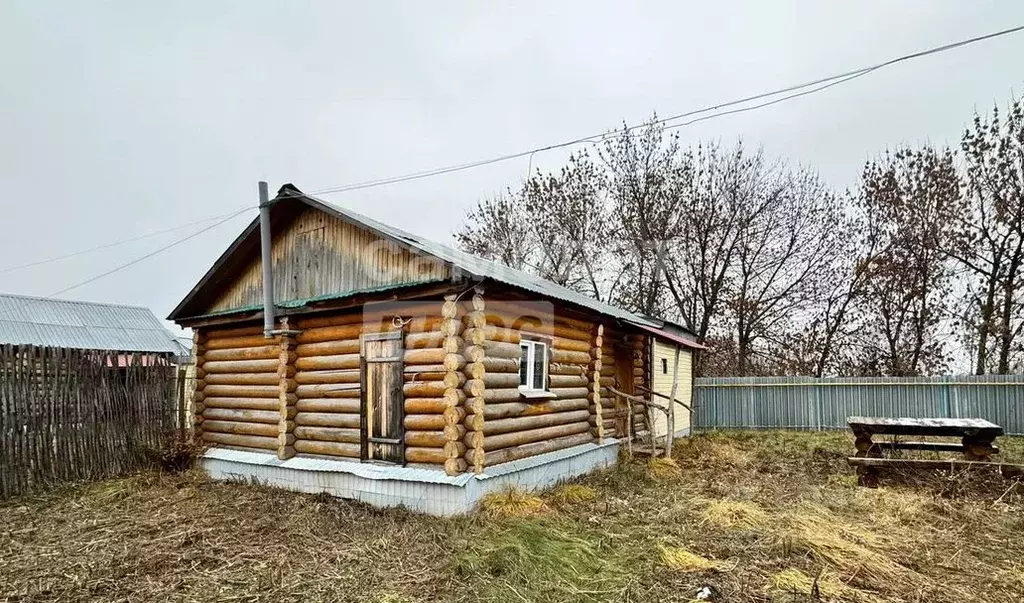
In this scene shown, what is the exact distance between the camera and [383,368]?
8.11 meters

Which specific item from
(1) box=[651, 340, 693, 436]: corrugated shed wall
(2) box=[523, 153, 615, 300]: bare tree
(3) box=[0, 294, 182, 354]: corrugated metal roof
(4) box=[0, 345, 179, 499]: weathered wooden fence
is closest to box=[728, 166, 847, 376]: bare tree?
(2) box=[523, 153, 615, 300]: bare tree

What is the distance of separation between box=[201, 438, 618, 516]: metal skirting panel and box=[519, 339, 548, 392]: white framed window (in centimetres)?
110

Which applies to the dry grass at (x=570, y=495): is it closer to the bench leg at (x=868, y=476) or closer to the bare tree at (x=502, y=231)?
the bench leg at (x=868, y=476)

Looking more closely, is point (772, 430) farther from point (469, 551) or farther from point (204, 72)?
point (204, 72)

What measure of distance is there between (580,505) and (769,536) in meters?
2.46

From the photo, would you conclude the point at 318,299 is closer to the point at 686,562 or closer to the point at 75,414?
the point at 75,414

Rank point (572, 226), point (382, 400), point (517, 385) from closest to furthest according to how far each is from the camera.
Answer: point (382, 400) < point (517, 385) < point (572, 226)

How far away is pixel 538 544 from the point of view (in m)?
5.97

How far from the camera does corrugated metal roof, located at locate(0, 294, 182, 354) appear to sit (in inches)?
825

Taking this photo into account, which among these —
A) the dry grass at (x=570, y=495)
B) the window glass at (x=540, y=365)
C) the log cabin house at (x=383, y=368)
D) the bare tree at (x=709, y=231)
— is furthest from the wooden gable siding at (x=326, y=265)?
the bare tree at (x=709, y=231)

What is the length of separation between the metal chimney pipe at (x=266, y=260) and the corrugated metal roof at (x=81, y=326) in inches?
650

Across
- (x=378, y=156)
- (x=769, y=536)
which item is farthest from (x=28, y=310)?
(x=769, y=536)

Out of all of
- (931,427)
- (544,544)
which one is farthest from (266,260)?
(931,427)

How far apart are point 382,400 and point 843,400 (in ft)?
49.4
